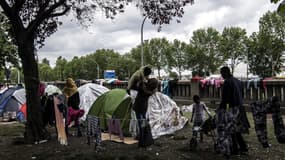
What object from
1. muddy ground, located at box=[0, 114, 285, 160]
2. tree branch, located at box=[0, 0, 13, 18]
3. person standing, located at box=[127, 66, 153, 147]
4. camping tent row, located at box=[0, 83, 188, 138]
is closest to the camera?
muddy ground, located at box=[0, 114, 285, 160]

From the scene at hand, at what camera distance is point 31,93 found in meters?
9.12

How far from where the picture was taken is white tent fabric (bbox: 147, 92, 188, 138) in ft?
31.6

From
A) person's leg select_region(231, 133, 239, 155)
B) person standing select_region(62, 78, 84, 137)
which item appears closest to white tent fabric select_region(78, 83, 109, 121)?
person standing select_region(62, 78, 84, 137)

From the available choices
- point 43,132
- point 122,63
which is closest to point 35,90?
point 43,132

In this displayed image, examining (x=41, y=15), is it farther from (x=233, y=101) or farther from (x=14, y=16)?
(x=233, y=101)

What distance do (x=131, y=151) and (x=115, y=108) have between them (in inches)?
103

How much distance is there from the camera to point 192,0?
8.48 meters

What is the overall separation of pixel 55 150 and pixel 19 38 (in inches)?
126

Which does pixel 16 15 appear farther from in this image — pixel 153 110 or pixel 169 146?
pixel 169 146

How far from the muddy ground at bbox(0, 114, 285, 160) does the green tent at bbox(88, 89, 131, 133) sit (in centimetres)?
116

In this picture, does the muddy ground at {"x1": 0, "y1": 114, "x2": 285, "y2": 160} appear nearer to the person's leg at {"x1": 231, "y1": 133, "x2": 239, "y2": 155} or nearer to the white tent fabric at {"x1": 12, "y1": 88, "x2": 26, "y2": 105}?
the person's leg at {"x1": 231, "y1": 133, "x2": 239, "y2": 155}

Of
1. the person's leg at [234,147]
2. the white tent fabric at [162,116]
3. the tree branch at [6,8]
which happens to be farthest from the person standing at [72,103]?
the person's leg at [234,147]

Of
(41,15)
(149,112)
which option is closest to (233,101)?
(149,112)

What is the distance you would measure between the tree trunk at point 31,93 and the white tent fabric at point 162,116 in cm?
305
